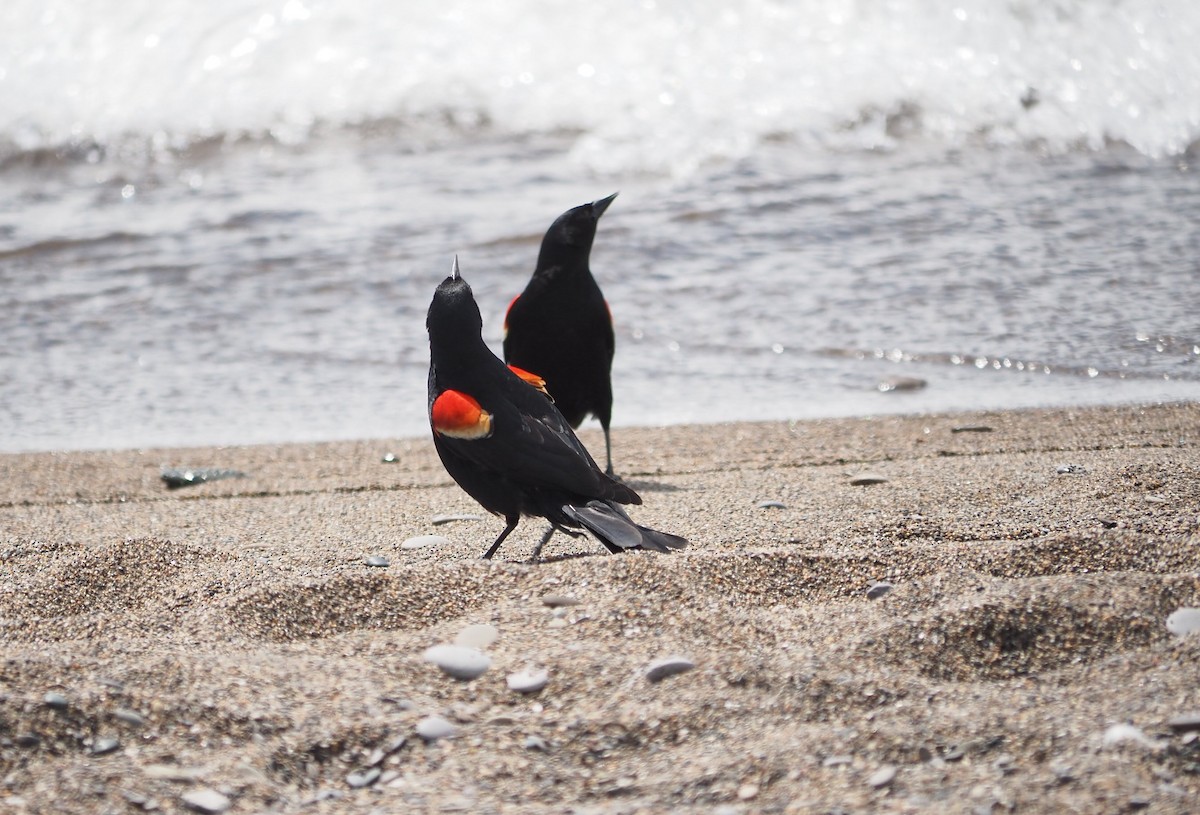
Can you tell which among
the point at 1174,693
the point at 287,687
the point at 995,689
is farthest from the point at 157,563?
the point at 1174,693

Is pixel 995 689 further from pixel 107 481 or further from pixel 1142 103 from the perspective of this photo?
pixel 1142 103

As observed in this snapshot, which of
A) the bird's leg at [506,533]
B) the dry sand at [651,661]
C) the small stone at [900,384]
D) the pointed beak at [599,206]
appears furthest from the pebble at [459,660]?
the small stone at [900,384]

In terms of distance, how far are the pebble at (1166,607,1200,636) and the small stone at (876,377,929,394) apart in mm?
3479

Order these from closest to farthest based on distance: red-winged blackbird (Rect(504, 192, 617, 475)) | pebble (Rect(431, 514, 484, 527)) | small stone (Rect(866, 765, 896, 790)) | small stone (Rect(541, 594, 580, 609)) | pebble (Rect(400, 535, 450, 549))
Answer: small stone (Rect(866, 765, 896, 790)) → small stone (Rect(541, 594, 580, 609)) → pebble (Rect(400, 535, 450, 549)) → pebble (Rect(431, 514, 484, 527)) → red-winged blackbird (Rect(504, 192, 617, 475))

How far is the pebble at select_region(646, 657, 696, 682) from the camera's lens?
2.51 m

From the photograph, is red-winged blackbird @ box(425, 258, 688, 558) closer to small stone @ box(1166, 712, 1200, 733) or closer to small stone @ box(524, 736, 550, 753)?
small stone @ box(524, 736, 550, 753)

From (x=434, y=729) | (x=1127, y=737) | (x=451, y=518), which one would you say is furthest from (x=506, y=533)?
(x=1127, y=737)

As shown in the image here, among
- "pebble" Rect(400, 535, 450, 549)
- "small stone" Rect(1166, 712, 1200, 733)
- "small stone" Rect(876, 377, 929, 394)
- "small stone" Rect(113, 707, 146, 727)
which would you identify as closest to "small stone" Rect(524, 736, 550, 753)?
"small stone" Rect(113, 707, 146, 727)

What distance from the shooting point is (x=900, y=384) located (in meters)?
6.12

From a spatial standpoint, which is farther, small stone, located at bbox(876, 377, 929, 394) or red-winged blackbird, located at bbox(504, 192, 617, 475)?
small stone, located at bbox(876, 377, 929, 394)

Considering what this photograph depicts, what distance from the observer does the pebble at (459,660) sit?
103 inches

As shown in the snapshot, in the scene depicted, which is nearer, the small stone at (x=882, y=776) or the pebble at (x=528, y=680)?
the small stone at (x=882, y=776)

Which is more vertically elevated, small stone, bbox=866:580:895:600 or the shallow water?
the shallow water

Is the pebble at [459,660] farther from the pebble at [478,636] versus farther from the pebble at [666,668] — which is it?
the pebble at [666,668]
